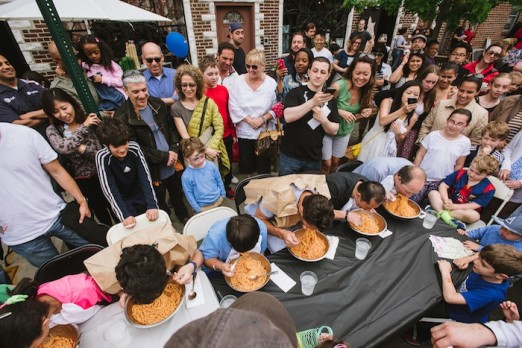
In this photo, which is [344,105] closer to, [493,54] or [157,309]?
[157,309]

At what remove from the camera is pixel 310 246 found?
206cm

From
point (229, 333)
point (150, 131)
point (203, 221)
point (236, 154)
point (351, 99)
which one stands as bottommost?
point (236, 154)

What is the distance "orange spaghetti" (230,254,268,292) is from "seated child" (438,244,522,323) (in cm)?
139

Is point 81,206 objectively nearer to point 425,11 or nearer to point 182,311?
point 182,311

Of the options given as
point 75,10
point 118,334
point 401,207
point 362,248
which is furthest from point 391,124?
point 75,10

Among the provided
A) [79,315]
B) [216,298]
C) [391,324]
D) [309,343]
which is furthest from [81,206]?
[391,324]

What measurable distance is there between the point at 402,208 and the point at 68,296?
9.43 ft

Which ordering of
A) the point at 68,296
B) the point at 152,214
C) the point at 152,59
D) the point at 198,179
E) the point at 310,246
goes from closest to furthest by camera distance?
1. the point at 68,296
2. the point at 310,246
3. the point at 152,214
4. the point at 198,179
5. the point at 152,59

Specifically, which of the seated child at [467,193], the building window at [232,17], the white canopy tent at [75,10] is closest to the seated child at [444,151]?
the seated child at [467,193]

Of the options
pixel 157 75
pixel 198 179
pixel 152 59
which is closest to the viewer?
pixel 198 179

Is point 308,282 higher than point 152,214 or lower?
lower

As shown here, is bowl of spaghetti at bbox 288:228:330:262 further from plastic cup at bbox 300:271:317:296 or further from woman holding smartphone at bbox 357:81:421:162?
woman holding smartphone at bbox 357:81:421:162

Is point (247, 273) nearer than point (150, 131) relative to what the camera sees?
Yes

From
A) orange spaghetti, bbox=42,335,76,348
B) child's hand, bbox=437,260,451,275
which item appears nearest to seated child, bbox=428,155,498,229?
child's hand, bbox=437,260,451,275
